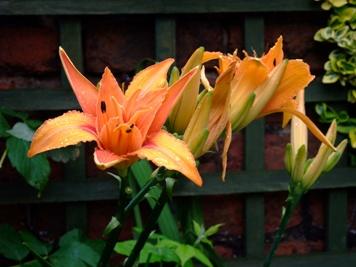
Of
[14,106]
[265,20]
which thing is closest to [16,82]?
[14,106]

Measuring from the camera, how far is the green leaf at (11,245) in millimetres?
1321

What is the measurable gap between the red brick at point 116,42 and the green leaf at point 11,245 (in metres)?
0.48

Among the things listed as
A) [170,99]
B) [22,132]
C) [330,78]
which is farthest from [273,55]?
[330,78]

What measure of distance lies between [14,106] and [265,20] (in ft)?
2.36

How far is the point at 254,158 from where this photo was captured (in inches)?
68.1

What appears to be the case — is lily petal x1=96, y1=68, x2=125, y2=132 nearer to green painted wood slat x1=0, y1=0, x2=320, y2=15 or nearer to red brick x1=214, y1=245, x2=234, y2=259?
green painted wood slat x1=0, y1=0, x2=320, y2=15

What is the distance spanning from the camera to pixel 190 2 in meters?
1.64

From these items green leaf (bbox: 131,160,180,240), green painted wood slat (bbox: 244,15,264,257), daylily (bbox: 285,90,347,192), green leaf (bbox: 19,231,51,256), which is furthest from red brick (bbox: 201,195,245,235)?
daylily (bbox: 285,90,347,192)

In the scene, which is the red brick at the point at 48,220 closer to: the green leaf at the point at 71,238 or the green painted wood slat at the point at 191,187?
the green painted wood slat at the point at 191,187

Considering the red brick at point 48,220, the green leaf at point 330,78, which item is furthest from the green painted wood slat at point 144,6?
the red brick at point 48,220

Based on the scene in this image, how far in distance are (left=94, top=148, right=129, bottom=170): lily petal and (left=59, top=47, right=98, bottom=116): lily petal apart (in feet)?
0.16

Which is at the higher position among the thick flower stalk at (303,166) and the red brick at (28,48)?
the red brick at (28,48)

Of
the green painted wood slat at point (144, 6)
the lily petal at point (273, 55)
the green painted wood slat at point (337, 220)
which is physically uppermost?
the green painted wood slat at point (144, 6)

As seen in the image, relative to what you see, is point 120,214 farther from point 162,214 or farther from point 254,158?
point 254,158
